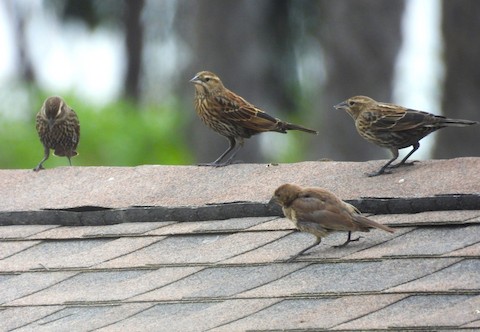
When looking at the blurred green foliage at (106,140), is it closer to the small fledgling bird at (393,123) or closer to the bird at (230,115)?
the bird at (230,115)

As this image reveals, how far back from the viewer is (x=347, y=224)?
19.3 feet

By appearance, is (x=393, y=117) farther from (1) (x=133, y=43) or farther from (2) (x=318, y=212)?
(1) (x=133, y=43)

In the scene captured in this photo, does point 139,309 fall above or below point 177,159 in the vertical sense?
above

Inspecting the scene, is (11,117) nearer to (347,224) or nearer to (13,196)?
(13,196)

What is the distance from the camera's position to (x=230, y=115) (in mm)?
10172

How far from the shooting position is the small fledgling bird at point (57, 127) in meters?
10.7

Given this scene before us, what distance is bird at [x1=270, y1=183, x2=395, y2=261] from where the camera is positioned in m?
5.87

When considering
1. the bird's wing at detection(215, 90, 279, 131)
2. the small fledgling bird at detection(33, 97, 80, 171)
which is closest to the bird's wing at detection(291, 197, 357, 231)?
the bird's wing at detection(215, 90, 279, 131)

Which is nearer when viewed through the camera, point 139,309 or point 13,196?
point 139,309

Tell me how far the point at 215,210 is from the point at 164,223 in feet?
0.85

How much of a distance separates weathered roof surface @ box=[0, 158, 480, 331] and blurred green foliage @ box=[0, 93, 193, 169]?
1483cm

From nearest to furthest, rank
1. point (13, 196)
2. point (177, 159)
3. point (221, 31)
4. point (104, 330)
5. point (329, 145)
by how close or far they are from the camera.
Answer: point (104, 330) → point (13, 196) → point (329, 145) → point (221, 31) → point (177, 159)

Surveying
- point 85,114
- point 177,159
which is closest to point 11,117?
point 85,114

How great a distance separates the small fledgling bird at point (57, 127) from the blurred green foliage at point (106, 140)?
10.7 m
